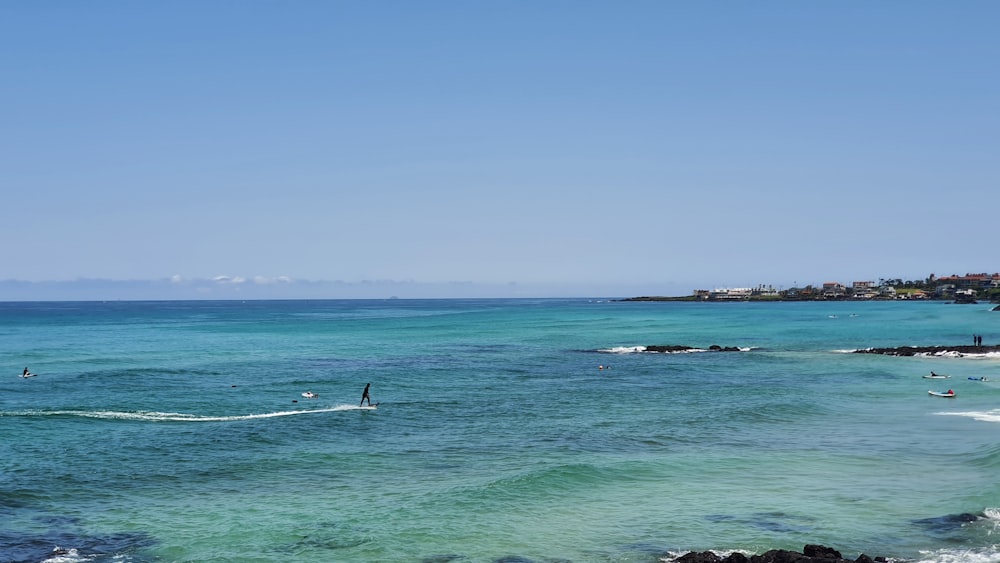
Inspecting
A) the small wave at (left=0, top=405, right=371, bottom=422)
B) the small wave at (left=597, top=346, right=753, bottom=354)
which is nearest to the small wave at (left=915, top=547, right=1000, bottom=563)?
the small wave at (left=0, top=405, right=371, bottom=422)

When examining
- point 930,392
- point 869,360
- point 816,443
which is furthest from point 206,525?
point 869,360

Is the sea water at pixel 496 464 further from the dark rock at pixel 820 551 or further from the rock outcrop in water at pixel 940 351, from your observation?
the rock outcrop in water at pixel 940 351

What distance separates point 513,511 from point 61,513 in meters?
15.1

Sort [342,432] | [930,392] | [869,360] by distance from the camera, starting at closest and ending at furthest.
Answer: [342,432] < [930,392] < [869,360]

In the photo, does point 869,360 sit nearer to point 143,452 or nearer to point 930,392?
point 930,392

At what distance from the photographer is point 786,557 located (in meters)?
20.6

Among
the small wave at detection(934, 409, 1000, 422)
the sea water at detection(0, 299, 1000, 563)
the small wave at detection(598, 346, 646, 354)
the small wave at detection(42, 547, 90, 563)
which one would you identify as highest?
the small wave at detection(598, 346, 646, 354)

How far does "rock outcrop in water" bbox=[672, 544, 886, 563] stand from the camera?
2036cm

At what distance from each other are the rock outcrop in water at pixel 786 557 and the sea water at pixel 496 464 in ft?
4.59

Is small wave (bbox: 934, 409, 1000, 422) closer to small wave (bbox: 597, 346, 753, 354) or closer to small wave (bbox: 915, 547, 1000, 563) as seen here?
small wave (bbox: 915, 547, 1000, 563)

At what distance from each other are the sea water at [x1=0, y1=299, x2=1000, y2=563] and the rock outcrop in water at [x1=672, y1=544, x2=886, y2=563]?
1.40 metres

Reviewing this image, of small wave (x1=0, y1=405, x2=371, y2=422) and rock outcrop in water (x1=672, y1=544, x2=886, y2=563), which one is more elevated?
rock outcrop in water (x1=672, y1=544, x2=886, y2=563)

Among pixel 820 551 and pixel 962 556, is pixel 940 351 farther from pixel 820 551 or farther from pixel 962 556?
pixel 820 551

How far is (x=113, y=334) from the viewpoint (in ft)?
432
